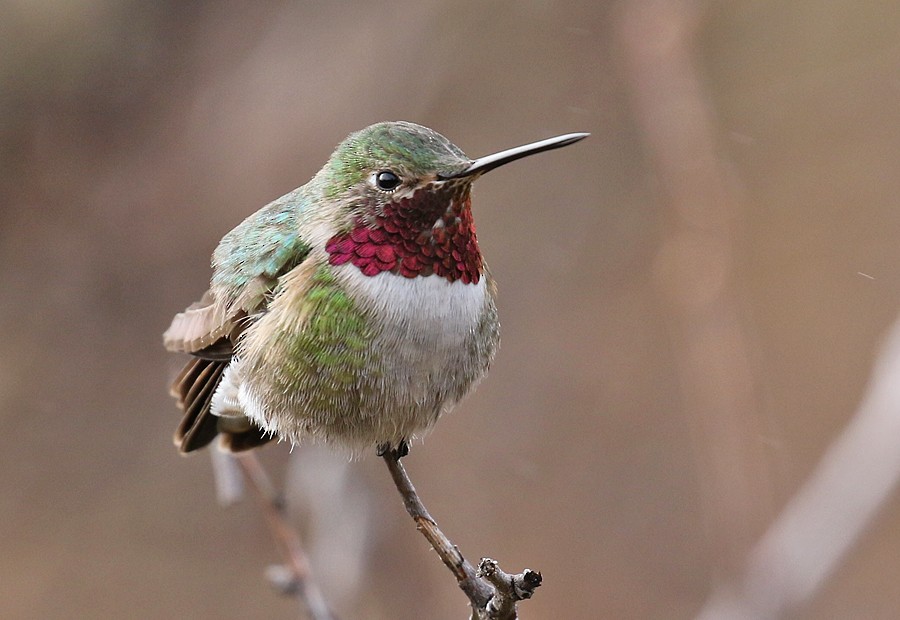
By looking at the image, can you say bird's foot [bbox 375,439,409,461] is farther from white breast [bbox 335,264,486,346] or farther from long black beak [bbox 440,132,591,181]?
long black beak [bbox 440,132,591,181]

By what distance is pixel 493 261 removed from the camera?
6.99 meters

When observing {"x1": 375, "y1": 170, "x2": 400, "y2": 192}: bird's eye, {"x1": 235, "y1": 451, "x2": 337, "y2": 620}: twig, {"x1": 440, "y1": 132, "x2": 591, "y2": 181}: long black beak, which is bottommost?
{"x1": 235, "y1": 451, "x2": 337, "y2": 620}: twig

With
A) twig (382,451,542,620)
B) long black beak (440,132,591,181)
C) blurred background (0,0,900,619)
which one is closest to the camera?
twig (382,451,542,620)

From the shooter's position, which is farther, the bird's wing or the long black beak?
the bird's wing

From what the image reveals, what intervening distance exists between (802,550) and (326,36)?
4693 millimetres

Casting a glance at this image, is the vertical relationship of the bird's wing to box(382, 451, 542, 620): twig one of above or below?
above

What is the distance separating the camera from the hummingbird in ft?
8.59

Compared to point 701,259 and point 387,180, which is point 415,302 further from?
point 701,259

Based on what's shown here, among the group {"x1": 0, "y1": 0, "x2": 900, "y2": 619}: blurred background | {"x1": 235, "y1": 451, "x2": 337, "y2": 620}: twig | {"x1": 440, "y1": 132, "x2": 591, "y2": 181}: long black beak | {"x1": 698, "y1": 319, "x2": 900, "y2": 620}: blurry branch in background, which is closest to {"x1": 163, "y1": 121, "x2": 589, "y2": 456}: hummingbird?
{"x1": 440, "y1": 132, "x2": 591, "y2": 181}: long black beak

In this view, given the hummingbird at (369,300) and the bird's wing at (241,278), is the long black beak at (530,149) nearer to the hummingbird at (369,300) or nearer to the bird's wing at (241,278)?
the hummingbird at (369,300)

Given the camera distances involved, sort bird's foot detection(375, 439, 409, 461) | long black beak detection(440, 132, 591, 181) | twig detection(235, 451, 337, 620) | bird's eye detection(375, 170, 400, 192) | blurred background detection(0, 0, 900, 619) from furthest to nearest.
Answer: blurred background detection(0, 0, 900, 619)
twig detection(235, 451, 337, 620)
bird's foot detection(375, 439, 409, 461)
bird's eye detection(375, 170, 400, 192)
long black beak detection(440, 132, 591, 181)

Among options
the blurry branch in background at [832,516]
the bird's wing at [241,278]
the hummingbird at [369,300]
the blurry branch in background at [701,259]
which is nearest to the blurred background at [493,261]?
the blurry branch in background at [701,259]

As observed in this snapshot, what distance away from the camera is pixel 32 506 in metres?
7.09

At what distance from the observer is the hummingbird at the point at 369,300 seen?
8.59 ft
